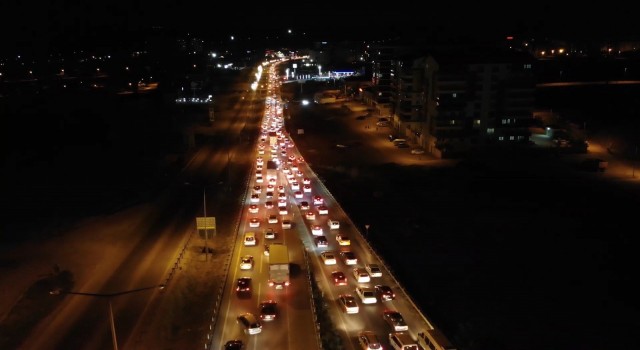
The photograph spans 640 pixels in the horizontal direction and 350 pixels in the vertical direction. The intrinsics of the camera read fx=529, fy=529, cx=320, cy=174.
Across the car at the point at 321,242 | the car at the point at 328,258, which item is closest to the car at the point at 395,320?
the car at the point at 328,258

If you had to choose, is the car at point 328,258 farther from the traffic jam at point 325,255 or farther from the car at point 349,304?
the car at point 349,304

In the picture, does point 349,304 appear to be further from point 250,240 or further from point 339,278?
point 250,240

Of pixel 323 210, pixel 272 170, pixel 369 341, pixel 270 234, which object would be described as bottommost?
pixel 369 341

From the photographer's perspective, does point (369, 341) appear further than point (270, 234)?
No

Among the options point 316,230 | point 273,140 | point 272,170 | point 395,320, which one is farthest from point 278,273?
point 273,140

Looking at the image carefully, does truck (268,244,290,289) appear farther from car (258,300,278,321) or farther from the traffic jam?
car (258,300,278,321)

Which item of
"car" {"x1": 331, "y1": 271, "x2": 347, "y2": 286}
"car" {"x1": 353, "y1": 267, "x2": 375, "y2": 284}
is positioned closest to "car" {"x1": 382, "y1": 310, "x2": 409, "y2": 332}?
"car" {"x1": 353, "y1": 267, "x2": 375, "y2": 284}
